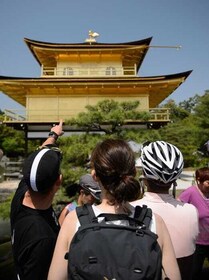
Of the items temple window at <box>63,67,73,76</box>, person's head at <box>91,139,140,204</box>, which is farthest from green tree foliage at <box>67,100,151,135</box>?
person's head at <box>91,139,140,204</box>

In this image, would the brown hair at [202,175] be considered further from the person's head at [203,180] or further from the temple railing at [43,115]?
the temple railing at [43,115]

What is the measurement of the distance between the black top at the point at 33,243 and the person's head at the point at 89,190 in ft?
3.41

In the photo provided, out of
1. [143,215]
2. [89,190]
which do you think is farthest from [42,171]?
[89,190]

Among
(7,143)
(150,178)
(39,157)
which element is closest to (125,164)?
(39,157)

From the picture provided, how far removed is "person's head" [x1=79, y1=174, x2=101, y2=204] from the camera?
241 cm

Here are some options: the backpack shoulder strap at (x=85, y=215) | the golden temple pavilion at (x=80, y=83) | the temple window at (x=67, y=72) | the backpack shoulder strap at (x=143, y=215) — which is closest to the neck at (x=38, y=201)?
the backpack shoulder strap at (x=85, y=215)

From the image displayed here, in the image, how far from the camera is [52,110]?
17.0 meters

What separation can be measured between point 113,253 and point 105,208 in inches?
7.3

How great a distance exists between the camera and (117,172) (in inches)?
45.2

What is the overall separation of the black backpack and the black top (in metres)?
0.19

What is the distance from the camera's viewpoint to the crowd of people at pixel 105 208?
112 cm

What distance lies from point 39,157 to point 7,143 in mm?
26467

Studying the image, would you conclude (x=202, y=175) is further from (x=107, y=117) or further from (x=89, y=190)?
(x=107, y=117)

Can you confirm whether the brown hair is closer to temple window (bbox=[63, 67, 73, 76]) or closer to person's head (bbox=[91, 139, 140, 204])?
person's head (bbox=[91, 139, 140, 204])
